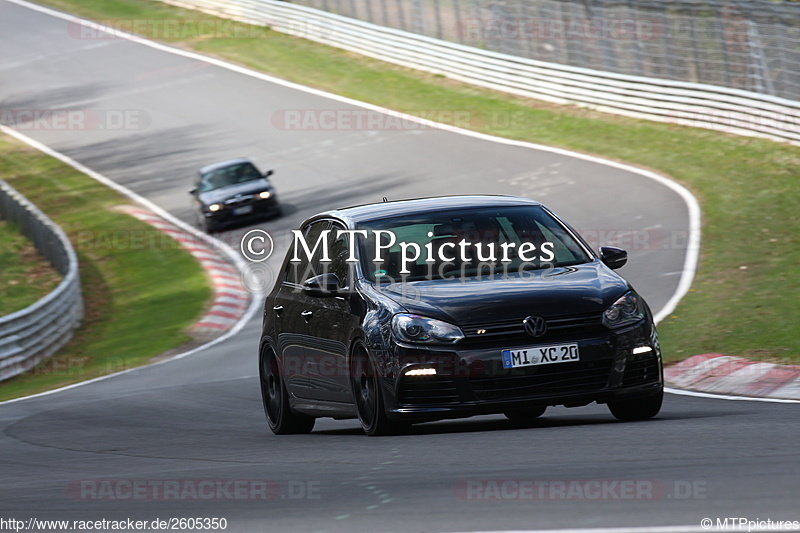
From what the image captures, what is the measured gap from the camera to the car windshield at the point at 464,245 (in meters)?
8.91

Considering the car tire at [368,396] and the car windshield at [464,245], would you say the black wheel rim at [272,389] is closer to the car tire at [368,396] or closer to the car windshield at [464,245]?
the car tire at [368,396]

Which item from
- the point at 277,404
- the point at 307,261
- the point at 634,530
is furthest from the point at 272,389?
the point at 634,530

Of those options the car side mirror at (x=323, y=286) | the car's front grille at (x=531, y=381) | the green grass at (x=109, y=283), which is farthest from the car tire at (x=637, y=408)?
the green grass at (x=109, y=283)

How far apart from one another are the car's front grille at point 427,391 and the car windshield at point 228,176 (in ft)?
68.6

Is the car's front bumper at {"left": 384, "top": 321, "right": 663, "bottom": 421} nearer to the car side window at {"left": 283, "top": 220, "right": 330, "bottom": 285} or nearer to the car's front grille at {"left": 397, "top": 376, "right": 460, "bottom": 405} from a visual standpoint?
the car's front grille at {"left": 397, "top": 376, "right": 460, "bottom": 405}

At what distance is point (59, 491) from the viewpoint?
7.67 metres

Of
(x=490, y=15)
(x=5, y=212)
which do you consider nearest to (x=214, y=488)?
(x=5, y=212)

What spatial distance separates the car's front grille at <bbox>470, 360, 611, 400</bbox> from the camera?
812 centimetres

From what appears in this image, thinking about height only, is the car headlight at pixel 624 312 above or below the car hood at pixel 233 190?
above

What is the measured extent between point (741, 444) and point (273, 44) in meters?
40.2

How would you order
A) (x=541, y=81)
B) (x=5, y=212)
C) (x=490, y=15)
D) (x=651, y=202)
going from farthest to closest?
1. (x=490, y=15)
2. (x=541, y=81)
3. (x=5, y=212)
4. (x=651, y=202)

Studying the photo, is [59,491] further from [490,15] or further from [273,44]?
[273,44]

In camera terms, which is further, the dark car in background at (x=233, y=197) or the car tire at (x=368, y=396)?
the dark car in background at (x=233, y=197)

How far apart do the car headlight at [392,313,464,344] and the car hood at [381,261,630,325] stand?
4 cm
